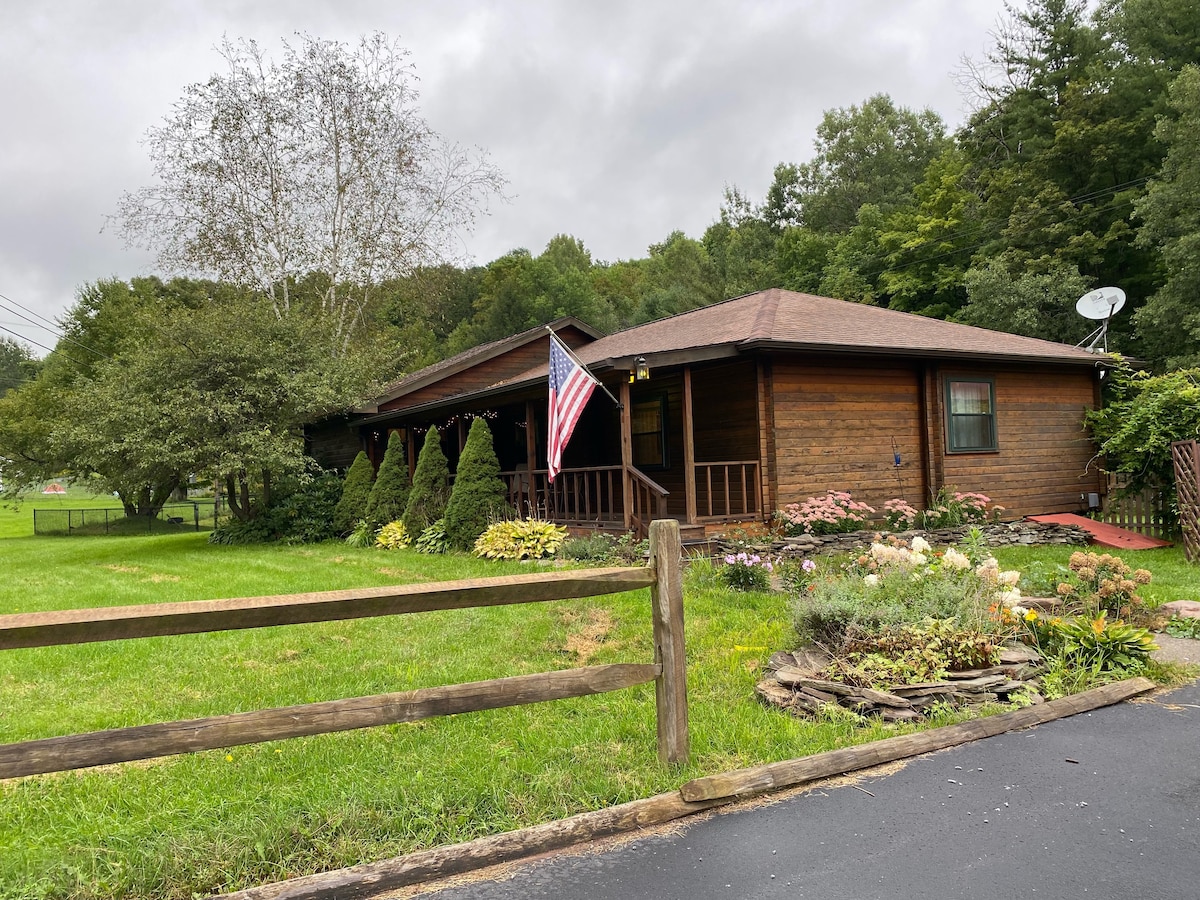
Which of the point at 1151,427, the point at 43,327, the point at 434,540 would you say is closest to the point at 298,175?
the point at 43,327

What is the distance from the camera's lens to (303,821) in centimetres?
316

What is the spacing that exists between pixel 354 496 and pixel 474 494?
534cm

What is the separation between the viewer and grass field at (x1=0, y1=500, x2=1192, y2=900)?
297cm

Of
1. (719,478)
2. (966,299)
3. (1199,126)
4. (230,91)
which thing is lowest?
(719,478)

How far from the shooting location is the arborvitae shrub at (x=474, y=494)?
12812mm

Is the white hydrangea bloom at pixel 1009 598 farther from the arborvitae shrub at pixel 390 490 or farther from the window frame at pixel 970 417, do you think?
the arborvitae shrub at pixel 390 490

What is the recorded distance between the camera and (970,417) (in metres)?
13.2

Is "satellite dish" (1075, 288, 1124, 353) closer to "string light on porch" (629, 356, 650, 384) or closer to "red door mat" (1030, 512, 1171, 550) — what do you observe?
"red door mat" (1030, 512, 1171, 550)

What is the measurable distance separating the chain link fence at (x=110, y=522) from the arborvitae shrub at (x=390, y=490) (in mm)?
14714

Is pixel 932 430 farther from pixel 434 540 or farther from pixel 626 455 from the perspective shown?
pixel 434 540

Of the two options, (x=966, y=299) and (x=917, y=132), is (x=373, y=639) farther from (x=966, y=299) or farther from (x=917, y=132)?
(x=917, y=132)

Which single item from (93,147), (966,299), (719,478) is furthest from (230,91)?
(966,299)

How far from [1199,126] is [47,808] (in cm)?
2630

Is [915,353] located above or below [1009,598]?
above
